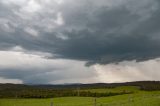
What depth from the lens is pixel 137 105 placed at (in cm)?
5759

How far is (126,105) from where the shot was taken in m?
58.4

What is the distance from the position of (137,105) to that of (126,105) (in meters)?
1.84

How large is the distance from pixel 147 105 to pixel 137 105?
1.80 m

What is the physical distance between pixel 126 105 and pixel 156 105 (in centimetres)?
471

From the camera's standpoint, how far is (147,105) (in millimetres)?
56438

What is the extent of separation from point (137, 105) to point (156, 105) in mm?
2967

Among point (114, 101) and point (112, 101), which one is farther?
point (112, 101)

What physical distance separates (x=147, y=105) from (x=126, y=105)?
3616mm

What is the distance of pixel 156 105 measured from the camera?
57375 mm

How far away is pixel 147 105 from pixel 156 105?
1.85 m
